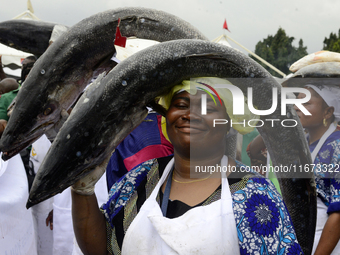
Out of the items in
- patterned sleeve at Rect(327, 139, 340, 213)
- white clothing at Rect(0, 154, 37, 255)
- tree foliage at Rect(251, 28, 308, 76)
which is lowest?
tree foliage at Rect(251, 28, 308, 76)

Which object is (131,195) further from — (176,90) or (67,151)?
(176,90)

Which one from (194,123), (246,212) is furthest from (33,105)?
(246,212)

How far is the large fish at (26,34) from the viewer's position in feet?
7.13

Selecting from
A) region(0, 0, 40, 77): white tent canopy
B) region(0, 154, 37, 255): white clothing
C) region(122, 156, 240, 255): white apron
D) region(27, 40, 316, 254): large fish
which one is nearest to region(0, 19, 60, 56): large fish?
region(0, 154, 37, 255): white clothing

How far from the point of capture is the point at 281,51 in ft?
97.6

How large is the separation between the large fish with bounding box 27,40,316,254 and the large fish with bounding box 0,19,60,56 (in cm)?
115

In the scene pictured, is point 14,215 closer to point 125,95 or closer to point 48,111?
point 48,111

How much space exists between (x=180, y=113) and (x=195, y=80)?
18cm

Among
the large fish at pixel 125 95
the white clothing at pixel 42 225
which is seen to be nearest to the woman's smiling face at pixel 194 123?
the large fish at pixel 125 95

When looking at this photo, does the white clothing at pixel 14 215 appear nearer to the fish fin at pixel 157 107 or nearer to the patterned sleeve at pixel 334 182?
the fish fin at pixel 157 107

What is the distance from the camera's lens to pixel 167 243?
54.6 inches

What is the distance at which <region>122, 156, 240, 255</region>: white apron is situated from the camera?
53.2 inches

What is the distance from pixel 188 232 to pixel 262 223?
33 centimetres

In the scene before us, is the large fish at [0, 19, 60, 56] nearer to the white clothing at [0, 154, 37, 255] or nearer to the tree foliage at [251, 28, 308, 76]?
the white clothing at [0, 154, 37, 255]
